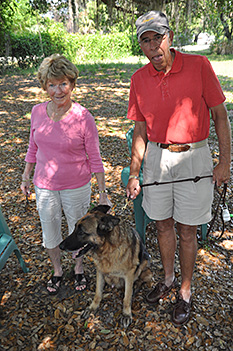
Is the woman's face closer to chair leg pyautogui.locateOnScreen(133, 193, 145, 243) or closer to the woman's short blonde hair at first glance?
the woman's short blonde hair

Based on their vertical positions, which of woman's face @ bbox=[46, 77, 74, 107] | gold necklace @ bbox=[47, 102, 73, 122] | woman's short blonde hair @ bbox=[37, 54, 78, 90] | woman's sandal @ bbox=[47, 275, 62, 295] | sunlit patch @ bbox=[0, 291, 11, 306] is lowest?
sunlit patch @ bbox=[0, 291, 11, 306]

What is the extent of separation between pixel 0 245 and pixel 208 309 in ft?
7.30

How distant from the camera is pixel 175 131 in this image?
2.12 m

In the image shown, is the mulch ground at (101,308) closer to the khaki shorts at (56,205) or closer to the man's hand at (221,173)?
the khaki shorts at (56,205)

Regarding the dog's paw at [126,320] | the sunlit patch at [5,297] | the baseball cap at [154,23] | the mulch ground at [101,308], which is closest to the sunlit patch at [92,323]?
the mulch ground at [101,308]

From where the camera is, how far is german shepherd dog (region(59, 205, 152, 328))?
235cm

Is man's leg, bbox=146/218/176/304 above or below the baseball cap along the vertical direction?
below

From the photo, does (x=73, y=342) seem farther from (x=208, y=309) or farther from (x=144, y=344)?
(x=208, y=309)

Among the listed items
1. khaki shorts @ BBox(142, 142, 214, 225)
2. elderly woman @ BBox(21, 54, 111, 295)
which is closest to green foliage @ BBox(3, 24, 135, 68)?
elderly woman @ BBox(21, 54, 111, 295)

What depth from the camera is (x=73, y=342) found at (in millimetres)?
2529

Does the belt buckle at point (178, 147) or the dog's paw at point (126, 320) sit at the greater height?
the belt buckle at point (178, 147)

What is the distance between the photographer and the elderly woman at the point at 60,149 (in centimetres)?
228

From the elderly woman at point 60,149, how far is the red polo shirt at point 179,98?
0.55 meters

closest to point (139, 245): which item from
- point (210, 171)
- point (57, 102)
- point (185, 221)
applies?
point (185, 221)
